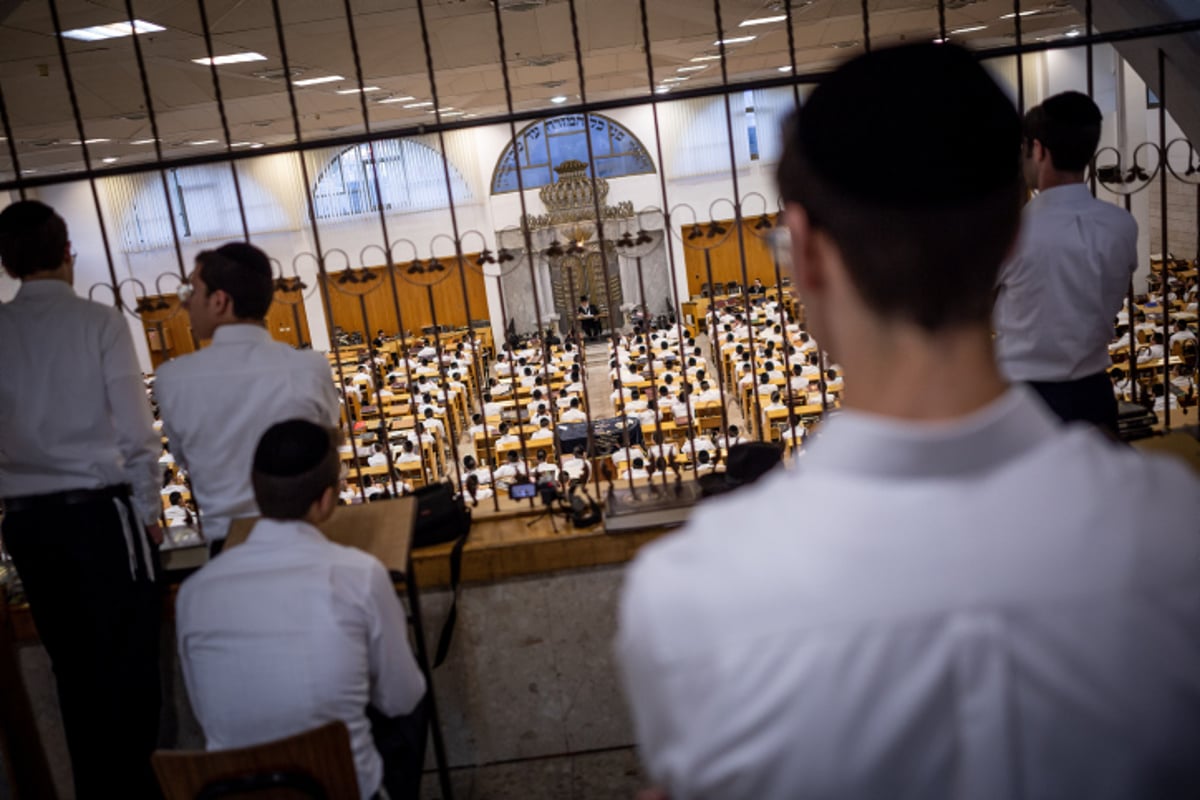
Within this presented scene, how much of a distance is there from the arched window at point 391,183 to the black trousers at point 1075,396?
62.3ft

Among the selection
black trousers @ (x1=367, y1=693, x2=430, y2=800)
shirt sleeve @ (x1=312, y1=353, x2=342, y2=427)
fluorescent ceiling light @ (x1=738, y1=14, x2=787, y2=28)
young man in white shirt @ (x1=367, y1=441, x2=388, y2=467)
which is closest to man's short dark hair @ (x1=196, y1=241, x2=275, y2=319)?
shirt sleeve @ (x1=312, y1=353, x2=342, y2=427)

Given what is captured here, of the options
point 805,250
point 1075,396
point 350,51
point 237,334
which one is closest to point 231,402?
point 237,334

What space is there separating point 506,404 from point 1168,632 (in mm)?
12124

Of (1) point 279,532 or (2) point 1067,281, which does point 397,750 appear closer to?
(1) point 279,532

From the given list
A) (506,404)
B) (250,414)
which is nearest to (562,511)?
(250,414)

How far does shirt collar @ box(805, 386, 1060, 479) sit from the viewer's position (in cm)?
65

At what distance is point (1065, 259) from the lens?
2.30 m

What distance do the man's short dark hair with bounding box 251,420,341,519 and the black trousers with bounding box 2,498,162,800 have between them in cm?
78

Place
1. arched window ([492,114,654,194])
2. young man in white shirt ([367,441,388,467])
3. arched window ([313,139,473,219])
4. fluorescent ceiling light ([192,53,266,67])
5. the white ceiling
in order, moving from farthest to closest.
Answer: arched window ([492,114,654,194]), arched window ([313,139,473,219]), young man in white shirt ([367,441,388,467]), fluorescent ceiling light ([192,53,266,67]), the white ceiling

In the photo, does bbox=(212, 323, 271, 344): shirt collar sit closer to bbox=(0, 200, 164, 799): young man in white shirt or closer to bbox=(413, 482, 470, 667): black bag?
bbox=(0, 200, 164, 799): young man in white shirt

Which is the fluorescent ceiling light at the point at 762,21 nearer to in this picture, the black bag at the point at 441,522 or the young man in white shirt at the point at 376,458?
the young man in white shirt at the point at 376,458

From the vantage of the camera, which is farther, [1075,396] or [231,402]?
[1075,396]

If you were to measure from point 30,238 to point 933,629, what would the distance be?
2.46m

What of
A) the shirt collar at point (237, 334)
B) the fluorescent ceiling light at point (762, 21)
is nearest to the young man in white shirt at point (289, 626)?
the shirt collar at point (237, 334)
